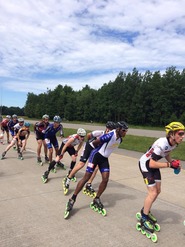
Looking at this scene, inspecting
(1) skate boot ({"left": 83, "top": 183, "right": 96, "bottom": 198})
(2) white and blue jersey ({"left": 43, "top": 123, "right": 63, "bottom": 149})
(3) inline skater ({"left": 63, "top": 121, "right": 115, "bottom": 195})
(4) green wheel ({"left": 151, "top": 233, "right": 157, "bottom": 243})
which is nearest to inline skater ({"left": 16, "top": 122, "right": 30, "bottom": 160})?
(2) white and blue jersey ({"left": 43, "top": 123, "right": 63, "bottom": 149})

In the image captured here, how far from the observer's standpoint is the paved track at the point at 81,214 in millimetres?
3893

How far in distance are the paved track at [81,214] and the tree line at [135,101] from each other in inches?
1765

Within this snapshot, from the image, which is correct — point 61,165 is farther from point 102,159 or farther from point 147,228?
point 147,228

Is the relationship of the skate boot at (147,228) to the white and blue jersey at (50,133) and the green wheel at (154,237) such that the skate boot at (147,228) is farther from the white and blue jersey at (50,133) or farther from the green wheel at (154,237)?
the white and blue jersey at (50,133)

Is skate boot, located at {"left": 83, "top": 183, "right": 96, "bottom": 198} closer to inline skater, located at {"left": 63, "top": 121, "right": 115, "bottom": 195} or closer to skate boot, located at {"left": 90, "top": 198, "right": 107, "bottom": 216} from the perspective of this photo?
inline skater, located at {"left": 63, "top": 121, "right": 115, "bottom": 195}

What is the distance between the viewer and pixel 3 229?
421 cm

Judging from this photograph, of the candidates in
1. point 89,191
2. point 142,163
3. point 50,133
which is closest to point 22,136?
point 50,133

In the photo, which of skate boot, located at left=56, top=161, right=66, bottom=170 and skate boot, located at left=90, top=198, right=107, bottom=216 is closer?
skate boot, located at left=90, top=198, right=107, bottom=216

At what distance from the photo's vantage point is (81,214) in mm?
4926

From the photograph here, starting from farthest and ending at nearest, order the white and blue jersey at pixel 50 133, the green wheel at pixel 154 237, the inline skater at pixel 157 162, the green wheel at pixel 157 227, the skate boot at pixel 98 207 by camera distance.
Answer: the white and blue jersey at pixel 50 133 → the skate boot at pixel 98 207 → the green wheel at pixel 157 227 → the inline skater at pixel 157 162 → the green wheel at pixel 154 237

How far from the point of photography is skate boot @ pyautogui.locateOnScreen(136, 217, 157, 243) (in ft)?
13.0

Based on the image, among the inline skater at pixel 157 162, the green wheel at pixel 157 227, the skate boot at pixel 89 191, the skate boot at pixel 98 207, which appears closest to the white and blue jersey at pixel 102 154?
the skate boot at pixel 98 207

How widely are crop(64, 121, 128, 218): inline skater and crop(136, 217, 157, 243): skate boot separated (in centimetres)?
82

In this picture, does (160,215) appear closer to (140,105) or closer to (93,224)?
(93,224)
